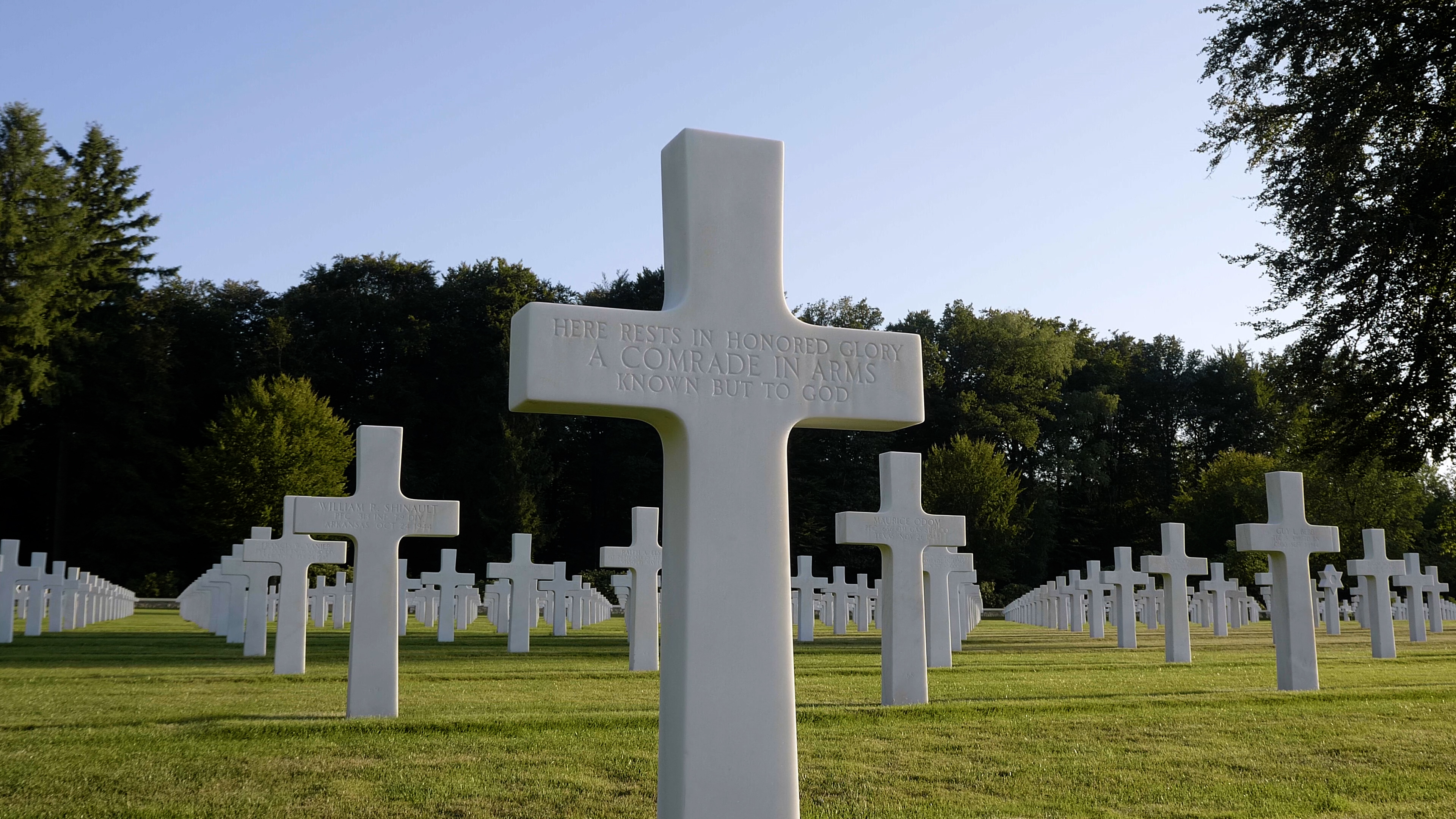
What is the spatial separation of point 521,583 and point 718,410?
13.5 metres

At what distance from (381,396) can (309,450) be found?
21.5ft

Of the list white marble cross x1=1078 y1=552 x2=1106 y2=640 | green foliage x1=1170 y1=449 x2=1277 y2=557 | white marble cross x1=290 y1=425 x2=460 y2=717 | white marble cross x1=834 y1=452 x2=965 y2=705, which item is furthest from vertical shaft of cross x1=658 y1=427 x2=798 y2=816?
green foliage x1=1170 y1=449 x2=1277 y2=557

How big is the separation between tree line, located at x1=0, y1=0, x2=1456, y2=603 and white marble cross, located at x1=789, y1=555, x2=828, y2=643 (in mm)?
9780

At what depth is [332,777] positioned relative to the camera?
6414 mm

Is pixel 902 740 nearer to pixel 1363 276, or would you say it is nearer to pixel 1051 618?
pixel 1363 276

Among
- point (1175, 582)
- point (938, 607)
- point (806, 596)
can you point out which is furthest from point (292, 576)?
point (1175, 582)

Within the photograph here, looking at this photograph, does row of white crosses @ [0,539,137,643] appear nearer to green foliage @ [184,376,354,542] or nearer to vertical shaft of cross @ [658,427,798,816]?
green foliage @ [184,376,354,542]

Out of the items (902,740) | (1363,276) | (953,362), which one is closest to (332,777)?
(902,740)

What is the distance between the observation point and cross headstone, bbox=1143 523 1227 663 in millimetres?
15797

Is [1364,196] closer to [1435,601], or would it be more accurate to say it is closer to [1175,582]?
[1175,582]

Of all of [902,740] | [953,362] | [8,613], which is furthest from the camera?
[953,362]

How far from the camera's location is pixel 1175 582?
53.9 feet

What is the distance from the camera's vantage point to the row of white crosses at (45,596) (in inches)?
738

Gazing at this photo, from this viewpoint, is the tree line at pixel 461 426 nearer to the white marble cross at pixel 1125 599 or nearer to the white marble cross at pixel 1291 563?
the white marble cross at pixel 1125 599
